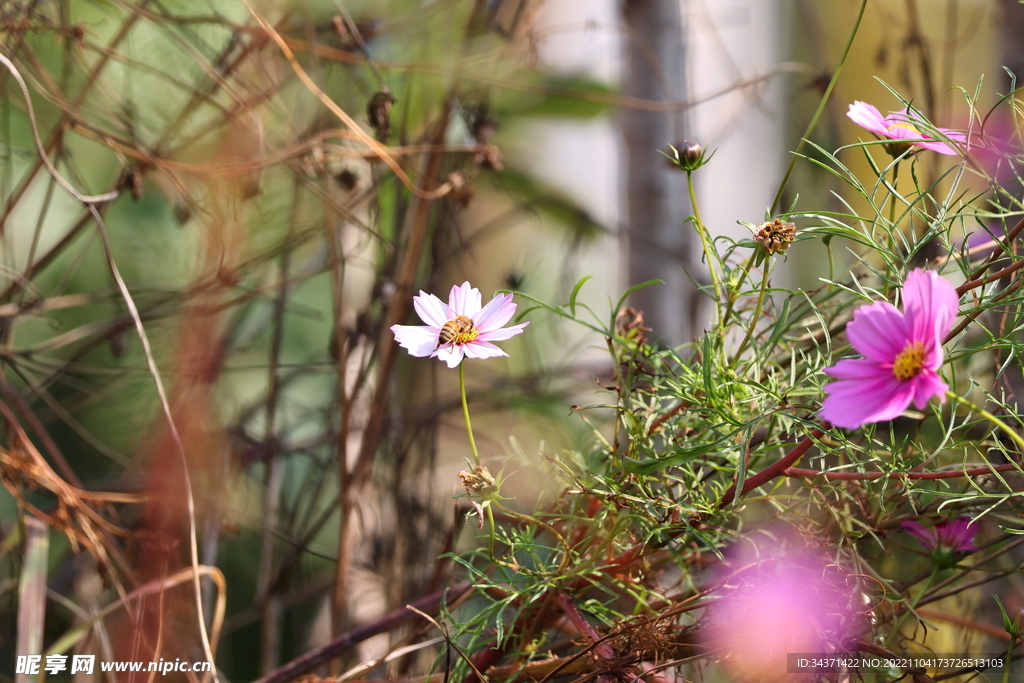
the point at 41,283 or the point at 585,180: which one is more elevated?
the point at 585,180

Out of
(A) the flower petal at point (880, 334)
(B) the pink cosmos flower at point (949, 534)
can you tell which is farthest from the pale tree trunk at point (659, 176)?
(A) the flower petal at point (880, 334)

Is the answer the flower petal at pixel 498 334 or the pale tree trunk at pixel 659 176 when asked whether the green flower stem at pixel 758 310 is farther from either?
the pale tree trunk at pixel 659 176

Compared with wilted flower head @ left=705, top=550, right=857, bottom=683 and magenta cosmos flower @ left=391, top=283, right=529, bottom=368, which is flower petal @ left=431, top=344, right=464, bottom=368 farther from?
wilted flower head @ left=705, top=550, right=857, bottom=683

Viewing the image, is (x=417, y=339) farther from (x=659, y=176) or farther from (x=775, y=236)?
(x=659, y=176)

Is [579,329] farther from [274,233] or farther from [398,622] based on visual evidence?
[398,622]

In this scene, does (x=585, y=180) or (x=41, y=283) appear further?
(x=585, y=180)

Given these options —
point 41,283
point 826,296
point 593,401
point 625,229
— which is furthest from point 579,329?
point 41,283

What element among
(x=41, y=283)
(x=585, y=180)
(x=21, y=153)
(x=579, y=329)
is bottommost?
(x=21, y=153)
